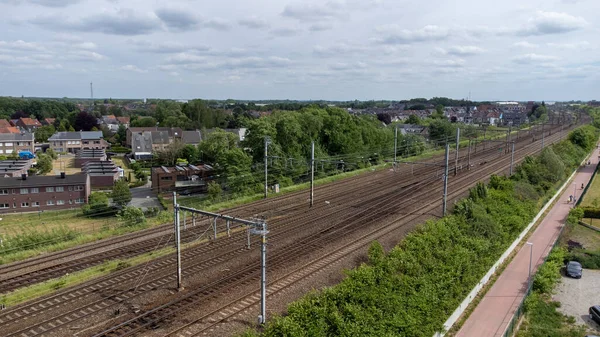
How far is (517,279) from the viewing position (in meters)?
19.3

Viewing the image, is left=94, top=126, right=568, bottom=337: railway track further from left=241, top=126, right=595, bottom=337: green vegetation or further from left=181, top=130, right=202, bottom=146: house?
left=181, top=130, right=202, bottom=146: house

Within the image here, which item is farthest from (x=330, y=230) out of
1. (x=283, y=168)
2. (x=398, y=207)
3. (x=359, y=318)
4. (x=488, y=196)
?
(x=283, y=168)

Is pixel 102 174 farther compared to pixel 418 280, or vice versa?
pixel 102 174

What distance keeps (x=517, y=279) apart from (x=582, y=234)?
11.9 meters

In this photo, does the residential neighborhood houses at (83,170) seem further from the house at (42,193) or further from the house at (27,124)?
the house at (27,124)

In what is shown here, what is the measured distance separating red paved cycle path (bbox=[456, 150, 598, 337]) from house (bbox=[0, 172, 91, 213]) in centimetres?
3790

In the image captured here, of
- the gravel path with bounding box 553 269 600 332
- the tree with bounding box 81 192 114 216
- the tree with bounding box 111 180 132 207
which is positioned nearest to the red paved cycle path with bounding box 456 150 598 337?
the gravel path with bounding box 553 269 600 332

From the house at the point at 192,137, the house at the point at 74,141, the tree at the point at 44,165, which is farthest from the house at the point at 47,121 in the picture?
the tree at the point at 44,165

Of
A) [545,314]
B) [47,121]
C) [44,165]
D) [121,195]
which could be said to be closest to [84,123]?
[47,121]

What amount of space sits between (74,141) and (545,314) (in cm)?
8443

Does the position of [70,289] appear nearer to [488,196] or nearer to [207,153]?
[488,196]

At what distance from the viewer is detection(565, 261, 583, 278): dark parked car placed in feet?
68.7

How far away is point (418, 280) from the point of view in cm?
1397

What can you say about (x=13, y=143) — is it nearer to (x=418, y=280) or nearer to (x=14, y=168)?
(x=14, y=168)
